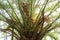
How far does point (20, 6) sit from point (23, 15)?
164 millimetres

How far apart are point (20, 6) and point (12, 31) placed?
17.6 inches

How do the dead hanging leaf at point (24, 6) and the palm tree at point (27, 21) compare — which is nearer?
the palm tree at point (27, 21)

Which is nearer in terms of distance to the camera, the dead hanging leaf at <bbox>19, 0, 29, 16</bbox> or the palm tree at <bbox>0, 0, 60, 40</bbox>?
the palm tree at <bbox>0, 0, 60, 40</bbox>

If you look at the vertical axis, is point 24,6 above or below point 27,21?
above

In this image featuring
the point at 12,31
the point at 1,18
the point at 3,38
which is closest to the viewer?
the point at 12,31

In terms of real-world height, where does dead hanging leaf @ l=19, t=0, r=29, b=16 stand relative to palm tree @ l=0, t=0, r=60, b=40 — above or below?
above

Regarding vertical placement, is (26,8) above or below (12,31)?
above

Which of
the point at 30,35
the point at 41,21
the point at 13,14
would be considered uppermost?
the point at 13,14

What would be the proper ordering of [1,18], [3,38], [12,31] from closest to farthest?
[12,31] → [1,18] → [3,38]

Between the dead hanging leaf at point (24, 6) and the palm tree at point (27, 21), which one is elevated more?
the dead hanging leaf at point (24, 6)

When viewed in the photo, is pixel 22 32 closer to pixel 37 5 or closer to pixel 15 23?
pixel 15 23

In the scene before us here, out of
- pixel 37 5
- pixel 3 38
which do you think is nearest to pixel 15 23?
pixel 37 5

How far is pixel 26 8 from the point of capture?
10.7 ft

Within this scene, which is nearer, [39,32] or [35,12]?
[39,32]
